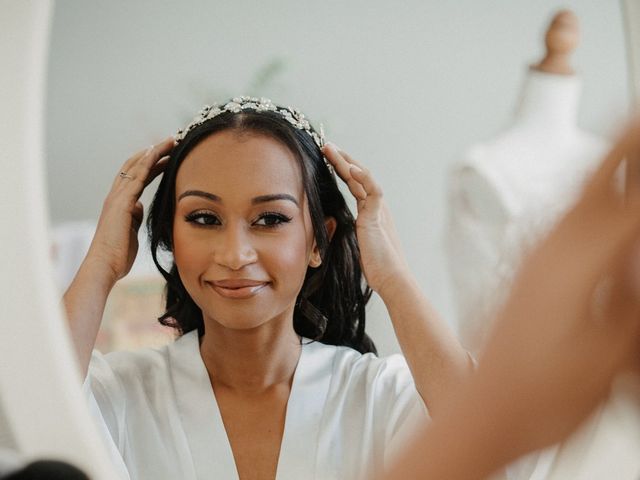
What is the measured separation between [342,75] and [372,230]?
41 cm

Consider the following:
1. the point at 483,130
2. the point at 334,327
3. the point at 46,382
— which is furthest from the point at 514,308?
the point at 483,130

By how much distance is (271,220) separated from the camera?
44cm

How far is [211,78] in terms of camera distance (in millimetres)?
956

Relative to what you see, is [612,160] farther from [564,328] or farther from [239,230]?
[239,230]

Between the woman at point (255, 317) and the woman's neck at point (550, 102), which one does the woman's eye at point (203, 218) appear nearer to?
the woman at point (255, 317)

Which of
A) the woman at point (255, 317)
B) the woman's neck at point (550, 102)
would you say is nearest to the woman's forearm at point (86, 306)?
the woman at point (255, 317)

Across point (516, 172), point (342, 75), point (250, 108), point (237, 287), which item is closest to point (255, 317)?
point (237, 287)

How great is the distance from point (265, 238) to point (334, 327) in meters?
0.14

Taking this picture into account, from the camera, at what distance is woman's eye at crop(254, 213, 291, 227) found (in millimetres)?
436

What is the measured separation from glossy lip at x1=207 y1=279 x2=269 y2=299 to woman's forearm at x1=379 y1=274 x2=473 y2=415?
0.28 ft

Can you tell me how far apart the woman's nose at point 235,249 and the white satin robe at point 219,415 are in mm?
94

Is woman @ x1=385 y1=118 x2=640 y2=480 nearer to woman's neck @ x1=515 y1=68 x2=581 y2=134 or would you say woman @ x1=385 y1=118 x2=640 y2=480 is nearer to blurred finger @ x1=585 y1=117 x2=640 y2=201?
blurred finger @ x1=585 y1=117 x2=640 y2=201

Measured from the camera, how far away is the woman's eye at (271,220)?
44 centimetres

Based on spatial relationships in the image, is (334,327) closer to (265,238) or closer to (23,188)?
(265,238)
